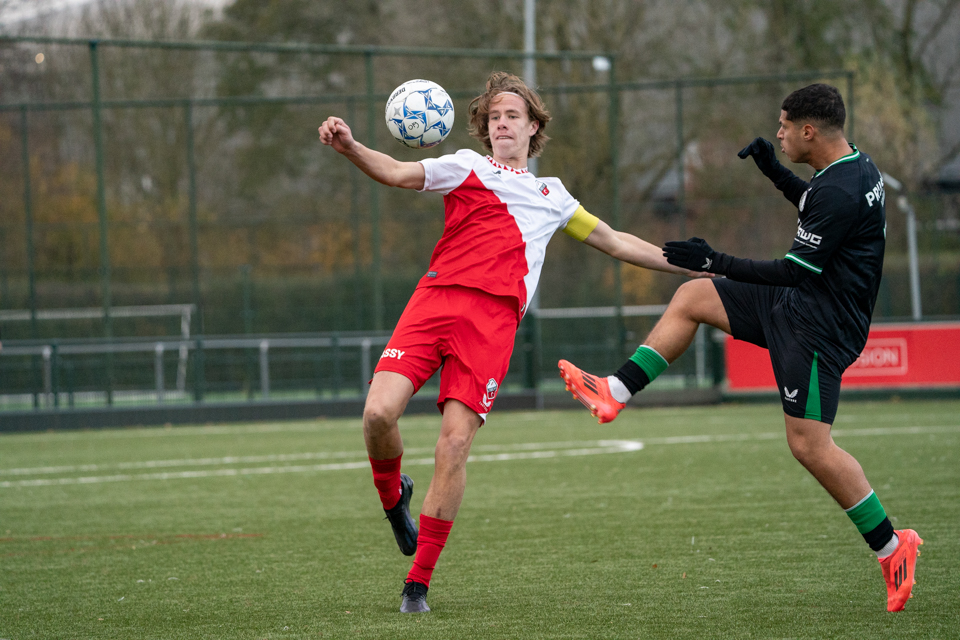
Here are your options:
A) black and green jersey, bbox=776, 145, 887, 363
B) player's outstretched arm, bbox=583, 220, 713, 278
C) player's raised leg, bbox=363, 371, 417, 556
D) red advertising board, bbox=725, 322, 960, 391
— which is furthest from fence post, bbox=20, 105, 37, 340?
black and green jersey, bbox=776, 145, 887, 363

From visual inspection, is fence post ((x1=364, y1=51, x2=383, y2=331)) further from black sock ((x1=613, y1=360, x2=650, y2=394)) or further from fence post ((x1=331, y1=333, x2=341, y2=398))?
black sock ((x1=613, y1=360, x2=650, y2=394))

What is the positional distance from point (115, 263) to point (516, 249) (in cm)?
1928

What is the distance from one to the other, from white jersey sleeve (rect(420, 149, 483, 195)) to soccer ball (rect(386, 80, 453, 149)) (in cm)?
21

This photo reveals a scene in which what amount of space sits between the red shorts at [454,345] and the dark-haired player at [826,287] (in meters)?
0.83

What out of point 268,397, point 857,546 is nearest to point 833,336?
point 857,546

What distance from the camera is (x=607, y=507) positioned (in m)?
7.08

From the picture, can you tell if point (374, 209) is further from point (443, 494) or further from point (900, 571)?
point (900, 571)

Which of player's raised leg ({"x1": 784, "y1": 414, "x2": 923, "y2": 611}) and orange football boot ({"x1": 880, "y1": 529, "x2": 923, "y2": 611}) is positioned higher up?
player's raised leg ({"x1": 784, "y1": 414, "x2": 923, "y2": 611})

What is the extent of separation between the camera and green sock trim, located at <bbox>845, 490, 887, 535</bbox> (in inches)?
172

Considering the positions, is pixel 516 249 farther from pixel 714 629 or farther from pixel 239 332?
pixel 239 332

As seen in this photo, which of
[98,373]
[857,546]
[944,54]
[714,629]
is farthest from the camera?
[944,54]

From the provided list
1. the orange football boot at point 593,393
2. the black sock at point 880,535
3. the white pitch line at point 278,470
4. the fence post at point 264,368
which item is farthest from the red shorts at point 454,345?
the fence post at point 264,368

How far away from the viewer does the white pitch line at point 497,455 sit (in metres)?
9.41

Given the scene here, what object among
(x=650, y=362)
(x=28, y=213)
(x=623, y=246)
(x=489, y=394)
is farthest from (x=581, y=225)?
(x=28, y=213)
